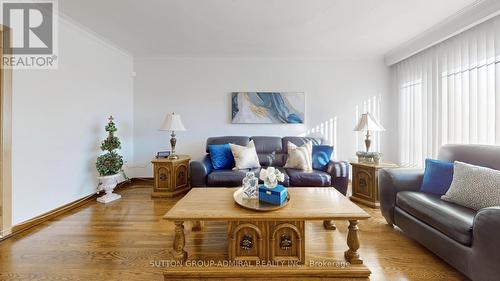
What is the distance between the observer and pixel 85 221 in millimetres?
2498

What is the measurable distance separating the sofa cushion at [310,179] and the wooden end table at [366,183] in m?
0.46

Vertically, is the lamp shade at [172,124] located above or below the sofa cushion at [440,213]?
above

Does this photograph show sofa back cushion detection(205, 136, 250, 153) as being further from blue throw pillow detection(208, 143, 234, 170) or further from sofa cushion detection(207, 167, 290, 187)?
sofa cushion detection(207, 167, 290, 187)

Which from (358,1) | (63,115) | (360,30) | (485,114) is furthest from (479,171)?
(63,115)

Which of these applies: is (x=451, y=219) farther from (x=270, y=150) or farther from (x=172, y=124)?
(x=172, y=124)

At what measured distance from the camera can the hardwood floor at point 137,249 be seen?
1.62 meters

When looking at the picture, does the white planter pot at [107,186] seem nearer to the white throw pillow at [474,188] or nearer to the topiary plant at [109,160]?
the topiary plant at [109,160]

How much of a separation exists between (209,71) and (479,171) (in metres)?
3.86

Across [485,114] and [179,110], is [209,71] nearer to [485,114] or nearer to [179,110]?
[179,110]

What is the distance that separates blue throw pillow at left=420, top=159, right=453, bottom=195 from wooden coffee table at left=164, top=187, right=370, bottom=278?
3.26 ft

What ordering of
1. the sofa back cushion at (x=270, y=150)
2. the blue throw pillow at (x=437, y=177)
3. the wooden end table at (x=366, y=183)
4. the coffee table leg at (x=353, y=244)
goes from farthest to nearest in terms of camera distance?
1. the sofa back cushion at (x=270, y=150)
2. the wooden end table at (x=366, y=183)
3. the blue throw pillow at (x=437, y=177)
4. the coffee table leg at (x=353, y=244)

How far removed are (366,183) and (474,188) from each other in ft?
4.35

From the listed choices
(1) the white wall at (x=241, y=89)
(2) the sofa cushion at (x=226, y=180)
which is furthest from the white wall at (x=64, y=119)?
(2) the sofa cushion at (x=226, y=180)

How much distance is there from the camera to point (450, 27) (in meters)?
2.66
